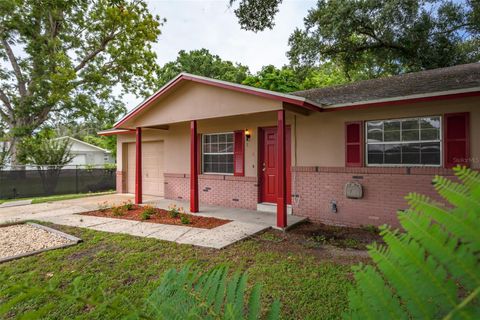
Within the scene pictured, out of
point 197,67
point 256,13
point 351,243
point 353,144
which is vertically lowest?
point 351,243

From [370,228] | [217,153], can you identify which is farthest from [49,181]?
[370,228]

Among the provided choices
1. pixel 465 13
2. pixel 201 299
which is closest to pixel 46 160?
pixel 201 299

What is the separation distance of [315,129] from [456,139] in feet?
10.0

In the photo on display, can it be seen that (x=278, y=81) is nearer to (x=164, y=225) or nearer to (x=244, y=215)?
(x=244, y=215)

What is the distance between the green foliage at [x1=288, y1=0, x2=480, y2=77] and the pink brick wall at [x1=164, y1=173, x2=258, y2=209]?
661 centimetres

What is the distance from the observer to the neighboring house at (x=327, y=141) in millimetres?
5789

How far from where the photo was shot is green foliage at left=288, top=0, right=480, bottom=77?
10094mm

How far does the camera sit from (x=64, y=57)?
46.1ft

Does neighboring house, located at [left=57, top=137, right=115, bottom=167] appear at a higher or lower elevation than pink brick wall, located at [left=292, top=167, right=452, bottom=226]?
higher

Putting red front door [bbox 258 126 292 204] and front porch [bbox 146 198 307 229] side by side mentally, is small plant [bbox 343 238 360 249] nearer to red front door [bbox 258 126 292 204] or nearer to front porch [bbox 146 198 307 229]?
front porch [bbox 146 198 307 229]

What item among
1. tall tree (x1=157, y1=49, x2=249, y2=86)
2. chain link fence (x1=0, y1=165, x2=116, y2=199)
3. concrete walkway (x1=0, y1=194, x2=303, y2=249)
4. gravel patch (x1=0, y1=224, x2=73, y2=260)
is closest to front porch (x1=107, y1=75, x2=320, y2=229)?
concrete walkway (x1=0, y1=194, x2=303, y2=249)

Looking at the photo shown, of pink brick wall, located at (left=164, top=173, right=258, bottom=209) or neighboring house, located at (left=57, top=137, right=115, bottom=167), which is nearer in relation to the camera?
pink brick wall, located at (left=164, top=173, right=258, bottom=209)

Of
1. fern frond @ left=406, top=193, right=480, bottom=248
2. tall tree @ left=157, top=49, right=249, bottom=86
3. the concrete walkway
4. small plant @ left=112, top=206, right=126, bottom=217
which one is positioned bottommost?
the concrete walkway

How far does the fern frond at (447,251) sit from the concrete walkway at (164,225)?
4.92 meters
